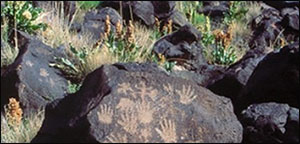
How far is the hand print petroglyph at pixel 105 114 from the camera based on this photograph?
457cm

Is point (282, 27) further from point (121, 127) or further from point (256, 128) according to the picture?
point (121, 127)

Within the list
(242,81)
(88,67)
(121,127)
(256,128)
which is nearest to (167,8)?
(88,67)

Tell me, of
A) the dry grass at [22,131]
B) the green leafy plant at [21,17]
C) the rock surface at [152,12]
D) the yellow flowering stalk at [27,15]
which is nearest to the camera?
the dry grass at [22,131]

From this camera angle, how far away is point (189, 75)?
8.91m

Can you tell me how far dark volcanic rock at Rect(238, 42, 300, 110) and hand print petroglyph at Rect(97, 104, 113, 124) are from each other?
2077mm

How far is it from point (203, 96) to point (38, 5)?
28.2 feet

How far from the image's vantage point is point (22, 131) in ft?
22.0

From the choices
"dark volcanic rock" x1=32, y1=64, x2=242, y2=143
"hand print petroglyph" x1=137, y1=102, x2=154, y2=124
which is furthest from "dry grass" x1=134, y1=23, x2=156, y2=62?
"hand print petroglyph" x1=137, y1=102, x2=154, y2=124

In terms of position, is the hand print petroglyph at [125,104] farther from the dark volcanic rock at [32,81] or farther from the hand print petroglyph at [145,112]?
the dark volcanic rock at [32,81]

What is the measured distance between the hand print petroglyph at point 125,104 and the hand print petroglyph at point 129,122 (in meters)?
0.04

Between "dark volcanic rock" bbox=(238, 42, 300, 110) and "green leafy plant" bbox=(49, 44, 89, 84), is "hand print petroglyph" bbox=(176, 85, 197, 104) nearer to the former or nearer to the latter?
"dark volcanic rock" bbox=(238, 42, 300, 110)

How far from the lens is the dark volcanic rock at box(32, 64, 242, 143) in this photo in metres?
4.57

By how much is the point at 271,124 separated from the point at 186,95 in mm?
916

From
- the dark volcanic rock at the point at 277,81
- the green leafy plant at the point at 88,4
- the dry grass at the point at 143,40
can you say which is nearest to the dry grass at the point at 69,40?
the dry grass at the point at 143,40
